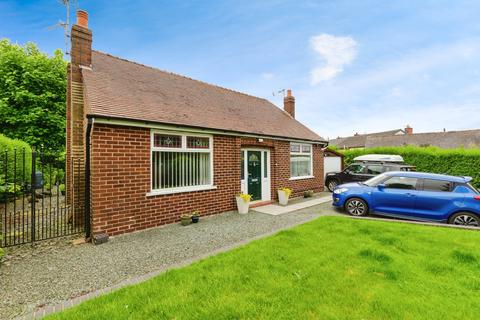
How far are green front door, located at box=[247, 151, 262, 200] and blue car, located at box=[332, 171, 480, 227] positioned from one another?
3.45 m

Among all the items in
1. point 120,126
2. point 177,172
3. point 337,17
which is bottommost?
point 177,172

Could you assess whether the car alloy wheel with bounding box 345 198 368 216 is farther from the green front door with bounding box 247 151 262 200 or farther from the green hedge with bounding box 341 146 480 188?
the green hedge with bounding box 341 146 480 188

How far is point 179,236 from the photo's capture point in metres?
5.85

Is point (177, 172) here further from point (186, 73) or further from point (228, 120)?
point (186, 73)

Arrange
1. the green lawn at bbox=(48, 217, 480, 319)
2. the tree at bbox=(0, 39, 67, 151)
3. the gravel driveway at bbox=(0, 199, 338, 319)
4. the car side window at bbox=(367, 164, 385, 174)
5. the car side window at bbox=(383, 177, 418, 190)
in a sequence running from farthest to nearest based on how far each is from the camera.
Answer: the tree at bbox=(0, 39, 67, 151) < the car side window at bbox=(367, 164, 385, 174) < the car side window at bbox=(383, 177, 418, 190) < the gravel driveway at bbox=(0, 199, 338, 319) < the green lawn at bbox=(48, 217, 480, 319)

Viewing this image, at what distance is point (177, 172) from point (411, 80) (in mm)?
13304

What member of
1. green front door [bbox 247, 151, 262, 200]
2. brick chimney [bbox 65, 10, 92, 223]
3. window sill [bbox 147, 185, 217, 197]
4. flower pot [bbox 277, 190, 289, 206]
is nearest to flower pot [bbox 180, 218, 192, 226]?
window sill [bbox 147, 185, 217, 197]

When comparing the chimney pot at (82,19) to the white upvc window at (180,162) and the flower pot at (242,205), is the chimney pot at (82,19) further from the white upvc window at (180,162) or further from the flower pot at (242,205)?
the flower pot at (242,205)

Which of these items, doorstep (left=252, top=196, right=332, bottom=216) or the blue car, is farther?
doorstep (left=252, top=196, right=332, bottom=216)

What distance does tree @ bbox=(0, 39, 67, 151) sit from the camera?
49.1ft

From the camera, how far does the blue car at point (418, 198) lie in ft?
21.9

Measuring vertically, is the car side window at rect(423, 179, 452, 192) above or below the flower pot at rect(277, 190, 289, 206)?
above

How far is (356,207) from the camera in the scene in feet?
26.6

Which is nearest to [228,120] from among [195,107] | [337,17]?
[195,107]
